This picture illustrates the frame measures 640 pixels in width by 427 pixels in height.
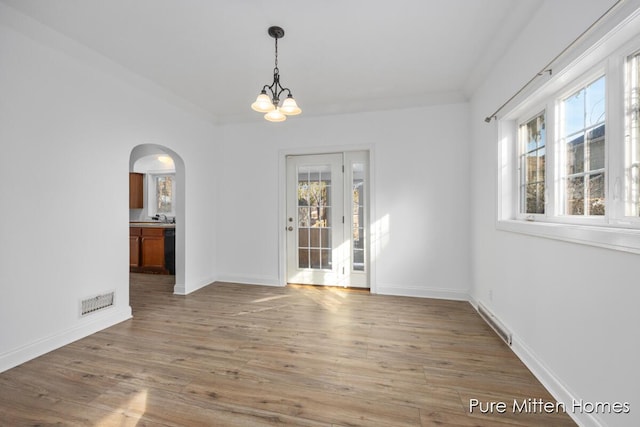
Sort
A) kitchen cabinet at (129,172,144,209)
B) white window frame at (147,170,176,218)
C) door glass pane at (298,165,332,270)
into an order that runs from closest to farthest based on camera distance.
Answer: door glass pane at (298,165,332,270), kitchen cabinet at (129,172,144,209), white window frame at (147,170,176,218)

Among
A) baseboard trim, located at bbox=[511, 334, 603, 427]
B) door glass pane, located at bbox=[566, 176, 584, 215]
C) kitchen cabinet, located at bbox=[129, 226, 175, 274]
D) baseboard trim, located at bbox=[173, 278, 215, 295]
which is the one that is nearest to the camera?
baseboard trim, located at bbox=[511, 334, 603, 427]

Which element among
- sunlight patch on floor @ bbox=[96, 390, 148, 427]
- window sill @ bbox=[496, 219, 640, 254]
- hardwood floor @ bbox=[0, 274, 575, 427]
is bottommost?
sunlight patch on floor @ bbox=[96, 390, 148, 427]

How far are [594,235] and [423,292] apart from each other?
2555mm

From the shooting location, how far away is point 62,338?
2.44 metres

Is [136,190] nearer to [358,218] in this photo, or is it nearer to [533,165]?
[358,218]

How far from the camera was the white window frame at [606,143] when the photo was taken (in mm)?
1353

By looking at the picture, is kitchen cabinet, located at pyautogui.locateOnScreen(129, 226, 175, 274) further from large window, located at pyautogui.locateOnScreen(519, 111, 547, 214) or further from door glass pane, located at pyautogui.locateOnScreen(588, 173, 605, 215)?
door glass pane, located at pyautogui.locateOnScreen(588, 173, 605, 215)

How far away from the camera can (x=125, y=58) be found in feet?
9.10

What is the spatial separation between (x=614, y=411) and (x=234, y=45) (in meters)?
3.56

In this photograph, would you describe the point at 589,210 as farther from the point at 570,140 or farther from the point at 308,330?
the point at 308,330

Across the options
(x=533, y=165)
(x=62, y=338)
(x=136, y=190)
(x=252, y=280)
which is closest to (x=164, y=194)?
(x=136, y=190)

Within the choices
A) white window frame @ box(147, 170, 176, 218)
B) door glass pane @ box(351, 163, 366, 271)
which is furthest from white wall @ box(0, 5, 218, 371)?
white window frame @ box(147, 170, 176, 218)

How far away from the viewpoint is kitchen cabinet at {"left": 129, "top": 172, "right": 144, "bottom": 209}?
6059 mm

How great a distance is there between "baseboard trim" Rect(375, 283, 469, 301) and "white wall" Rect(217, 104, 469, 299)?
0.5 inches
